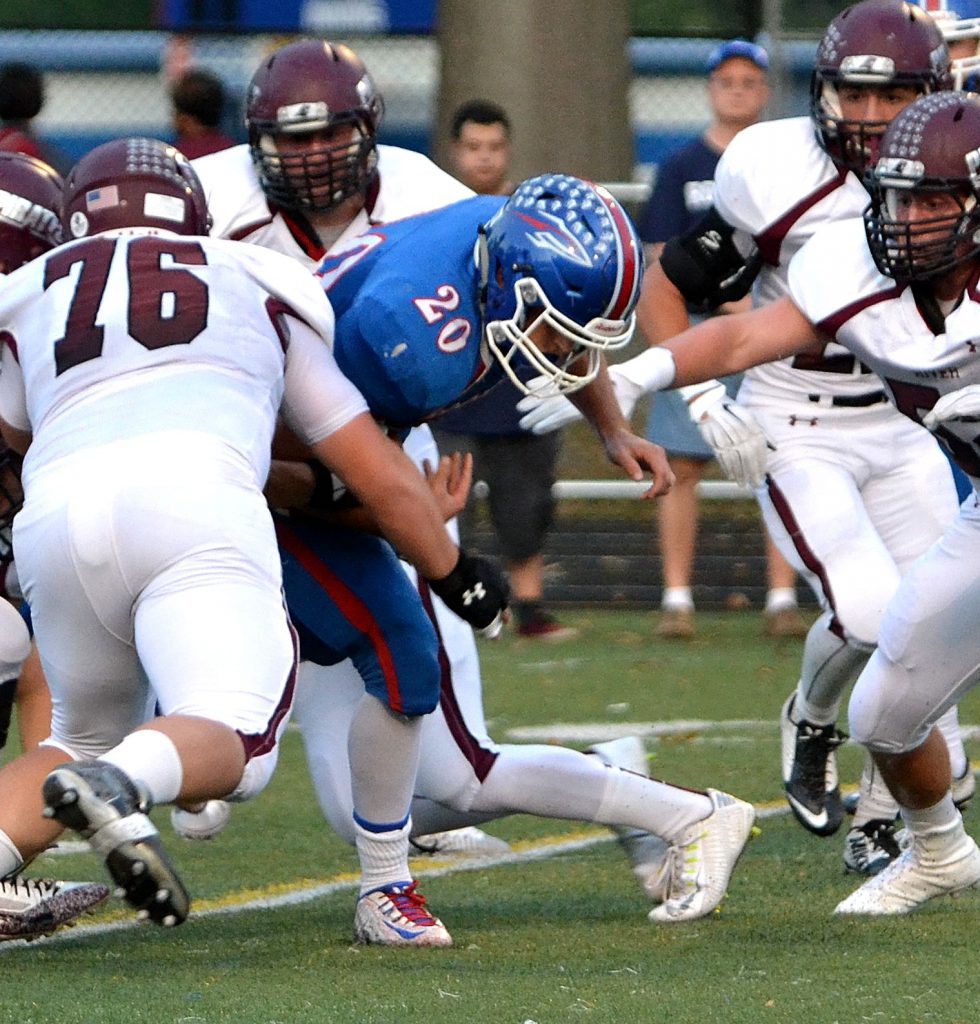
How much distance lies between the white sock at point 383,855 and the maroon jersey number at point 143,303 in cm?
114

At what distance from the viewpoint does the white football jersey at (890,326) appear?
13.6 ft

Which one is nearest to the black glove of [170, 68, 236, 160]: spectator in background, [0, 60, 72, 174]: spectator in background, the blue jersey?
the blue jersey

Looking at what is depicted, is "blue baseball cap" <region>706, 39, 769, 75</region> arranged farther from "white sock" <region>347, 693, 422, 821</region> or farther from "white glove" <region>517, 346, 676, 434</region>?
"white sock" <region>347, 693, 422, 821</region>

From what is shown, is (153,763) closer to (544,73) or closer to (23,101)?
(23,101)

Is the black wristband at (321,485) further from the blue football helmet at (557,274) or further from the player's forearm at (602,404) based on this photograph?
Answer: the player's forearm at (602,404)

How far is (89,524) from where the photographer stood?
11.1ft

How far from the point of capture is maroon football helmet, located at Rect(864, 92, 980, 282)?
13.4 feet

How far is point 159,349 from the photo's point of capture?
3.55 m

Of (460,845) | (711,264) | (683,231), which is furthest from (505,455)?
(460,845)

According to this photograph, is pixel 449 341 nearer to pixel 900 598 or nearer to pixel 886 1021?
pixel 900 598

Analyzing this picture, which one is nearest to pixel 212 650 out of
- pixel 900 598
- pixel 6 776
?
pixel 6 776

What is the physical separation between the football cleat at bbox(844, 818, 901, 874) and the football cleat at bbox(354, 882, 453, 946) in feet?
3.52

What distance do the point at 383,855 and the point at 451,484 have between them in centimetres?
74

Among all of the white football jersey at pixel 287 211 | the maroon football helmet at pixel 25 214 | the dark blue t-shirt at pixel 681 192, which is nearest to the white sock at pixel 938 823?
the white football jersey at pixel 287 211
